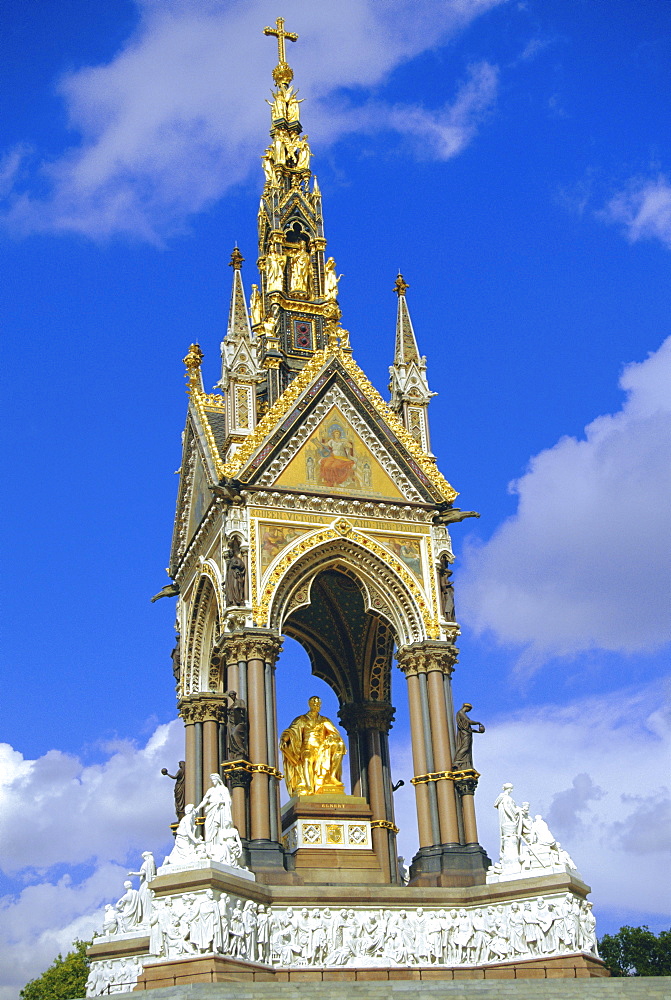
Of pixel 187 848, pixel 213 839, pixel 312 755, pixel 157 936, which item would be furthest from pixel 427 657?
pixel 157 936

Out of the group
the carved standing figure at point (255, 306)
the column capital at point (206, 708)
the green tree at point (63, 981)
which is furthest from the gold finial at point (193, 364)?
the green tree at point (63, 981)

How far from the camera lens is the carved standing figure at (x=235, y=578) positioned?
2477 centimetres

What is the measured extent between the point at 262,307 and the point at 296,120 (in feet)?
20.7

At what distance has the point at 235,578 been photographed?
24.9 metres

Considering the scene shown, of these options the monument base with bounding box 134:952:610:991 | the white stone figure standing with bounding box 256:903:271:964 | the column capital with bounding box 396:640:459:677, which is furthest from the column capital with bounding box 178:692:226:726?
the monument base with bounding box 134:952:610:991

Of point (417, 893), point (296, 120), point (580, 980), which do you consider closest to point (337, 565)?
point (417, 893)

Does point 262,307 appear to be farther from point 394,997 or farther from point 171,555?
Answer: point 394,997

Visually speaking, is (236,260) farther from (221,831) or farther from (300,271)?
(221,831)

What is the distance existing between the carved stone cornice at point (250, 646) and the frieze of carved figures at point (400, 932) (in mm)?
4717

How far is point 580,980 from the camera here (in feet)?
63.4

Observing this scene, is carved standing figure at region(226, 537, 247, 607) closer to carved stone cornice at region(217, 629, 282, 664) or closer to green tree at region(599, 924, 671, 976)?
carved stone cornice at region(217, 629, 282, 664)

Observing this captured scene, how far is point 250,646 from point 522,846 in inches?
242

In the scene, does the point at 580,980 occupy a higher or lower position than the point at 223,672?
lower

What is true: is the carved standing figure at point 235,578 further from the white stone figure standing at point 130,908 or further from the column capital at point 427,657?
the white stone figure standing at point 130,908
